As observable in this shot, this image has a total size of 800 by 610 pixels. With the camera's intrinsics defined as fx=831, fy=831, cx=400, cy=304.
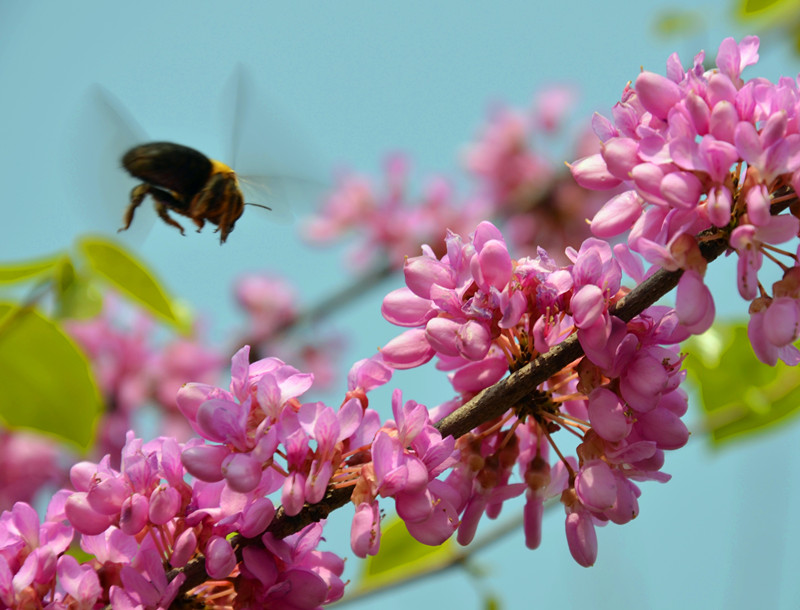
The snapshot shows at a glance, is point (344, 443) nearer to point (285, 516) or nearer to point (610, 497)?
point (285, 516)

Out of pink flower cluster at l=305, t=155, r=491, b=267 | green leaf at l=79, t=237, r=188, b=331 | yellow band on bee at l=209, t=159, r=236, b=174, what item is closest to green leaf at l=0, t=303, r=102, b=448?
green leaf at l=79, t=237, r=188, b=331

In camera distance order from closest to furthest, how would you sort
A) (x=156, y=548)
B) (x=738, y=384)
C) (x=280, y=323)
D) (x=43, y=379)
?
1. (x=156, y=548)
2. (x=43, y=379)
3. (x=738, y=384)
4. (x=280, y=323)

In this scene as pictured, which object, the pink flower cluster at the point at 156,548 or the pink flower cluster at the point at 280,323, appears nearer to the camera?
the pink flower cluster at the point at 156,548

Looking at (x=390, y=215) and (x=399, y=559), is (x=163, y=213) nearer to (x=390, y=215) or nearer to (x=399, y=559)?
(x=399, y=559)

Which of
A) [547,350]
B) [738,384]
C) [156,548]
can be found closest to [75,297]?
[156,548]

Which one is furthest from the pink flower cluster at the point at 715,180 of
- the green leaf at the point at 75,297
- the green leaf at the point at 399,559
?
the green leaf at the point at 75,297

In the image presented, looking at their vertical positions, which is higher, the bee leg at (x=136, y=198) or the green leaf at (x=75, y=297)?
the bee leg at (x=136, y=198)

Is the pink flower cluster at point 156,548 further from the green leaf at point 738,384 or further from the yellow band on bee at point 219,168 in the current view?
the green leaf at point 738,384

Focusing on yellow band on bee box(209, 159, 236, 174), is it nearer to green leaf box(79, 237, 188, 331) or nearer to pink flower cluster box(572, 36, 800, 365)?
green leaf box(79, 237, 188, 331)
